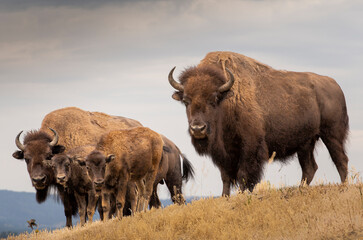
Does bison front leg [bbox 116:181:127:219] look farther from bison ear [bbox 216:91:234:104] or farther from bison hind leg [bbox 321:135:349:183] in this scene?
bison hind leg [bbox 321:135:349:183]

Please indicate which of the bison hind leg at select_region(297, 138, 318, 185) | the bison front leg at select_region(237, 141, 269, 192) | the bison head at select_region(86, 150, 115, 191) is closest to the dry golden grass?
the bison head at select_region(86, 150, 115, 191)

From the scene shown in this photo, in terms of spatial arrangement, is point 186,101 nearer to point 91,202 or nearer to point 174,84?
point 174,84

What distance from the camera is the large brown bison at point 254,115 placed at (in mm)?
11188

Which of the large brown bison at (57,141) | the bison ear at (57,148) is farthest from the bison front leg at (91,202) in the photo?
the bison ear at (57,148)

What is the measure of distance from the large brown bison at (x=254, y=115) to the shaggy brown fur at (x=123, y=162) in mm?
1386

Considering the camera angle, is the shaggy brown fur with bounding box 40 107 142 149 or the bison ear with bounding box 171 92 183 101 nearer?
the bison ear with bounding box 171 92 183 101

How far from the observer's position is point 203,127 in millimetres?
10586

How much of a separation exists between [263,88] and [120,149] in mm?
3613

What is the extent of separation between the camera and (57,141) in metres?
14.0

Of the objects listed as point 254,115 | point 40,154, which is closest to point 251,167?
point 254,115

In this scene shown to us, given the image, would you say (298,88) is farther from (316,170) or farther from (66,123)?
(66,123)

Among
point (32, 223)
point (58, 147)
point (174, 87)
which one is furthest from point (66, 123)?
point (174, 87)

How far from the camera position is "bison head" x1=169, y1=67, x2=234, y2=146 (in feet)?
35.3

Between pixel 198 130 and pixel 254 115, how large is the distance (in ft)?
5.58
